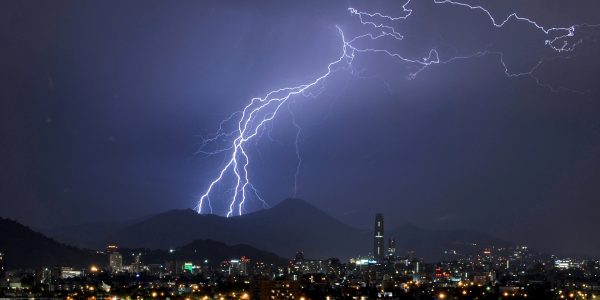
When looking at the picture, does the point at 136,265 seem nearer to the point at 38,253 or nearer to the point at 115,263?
the point at 115,263

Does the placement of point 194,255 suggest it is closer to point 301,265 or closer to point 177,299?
point 301,265

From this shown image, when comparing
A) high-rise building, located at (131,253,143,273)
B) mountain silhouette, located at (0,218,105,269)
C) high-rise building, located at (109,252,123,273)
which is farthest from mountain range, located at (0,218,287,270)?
high-rise building, located at (109,252,123,273)

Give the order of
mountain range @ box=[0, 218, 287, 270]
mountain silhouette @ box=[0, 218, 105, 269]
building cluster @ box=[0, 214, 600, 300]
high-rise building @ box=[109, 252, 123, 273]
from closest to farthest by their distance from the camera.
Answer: building cluster @ box=[0, 214, 600, 300], mountain silhouette @ box=[0, 218, 105, 269], mountain range @ box=[0, 218, 287, 270], high-rise building @ box=[109, 252, 123, 273]

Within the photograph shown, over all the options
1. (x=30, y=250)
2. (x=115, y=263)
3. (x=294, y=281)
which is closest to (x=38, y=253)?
(x=30, y=250)

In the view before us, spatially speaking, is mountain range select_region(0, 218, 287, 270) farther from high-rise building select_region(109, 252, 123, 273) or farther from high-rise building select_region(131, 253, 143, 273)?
high-rise building select_region(109, 252, 123, 273)

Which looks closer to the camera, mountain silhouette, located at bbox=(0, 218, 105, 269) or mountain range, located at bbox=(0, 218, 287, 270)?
mountain silhouette, located at bbox=(0, 218, 105, 269)

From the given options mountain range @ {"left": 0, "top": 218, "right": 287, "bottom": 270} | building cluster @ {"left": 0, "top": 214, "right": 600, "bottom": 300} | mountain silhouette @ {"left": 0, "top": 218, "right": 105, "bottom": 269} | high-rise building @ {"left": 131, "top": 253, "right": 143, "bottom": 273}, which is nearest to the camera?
building cluster @ {"left": 0, "top": 214, "right": 600, "bottom": 300}

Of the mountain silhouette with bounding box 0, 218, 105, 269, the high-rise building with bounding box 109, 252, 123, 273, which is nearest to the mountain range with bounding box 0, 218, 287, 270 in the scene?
the mountain silhouette with bounding box 0, 218, 105, 269

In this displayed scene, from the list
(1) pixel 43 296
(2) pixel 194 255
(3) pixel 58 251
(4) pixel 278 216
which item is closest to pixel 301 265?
(2) pixel 194 255

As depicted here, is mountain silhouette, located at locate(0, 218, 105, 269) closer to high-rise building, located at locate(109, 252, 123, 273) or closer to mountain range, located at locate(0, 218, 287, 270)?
mountain range, located at locate(0, 218, 287, 270)
